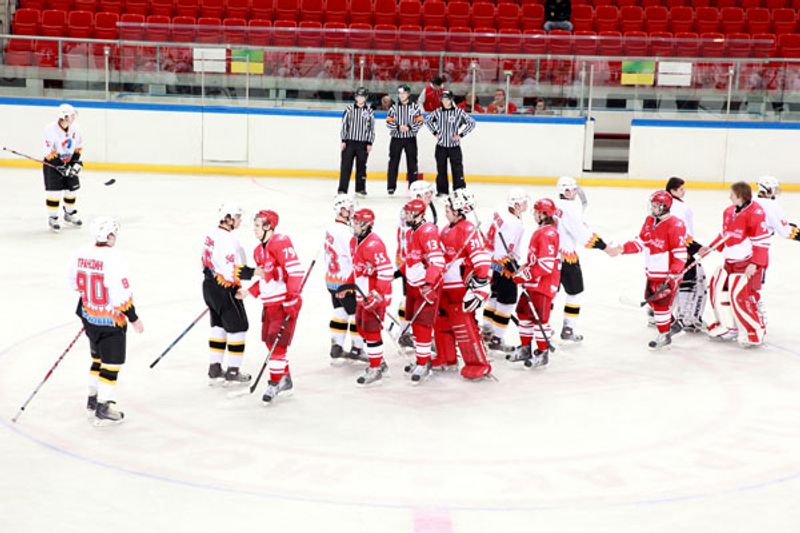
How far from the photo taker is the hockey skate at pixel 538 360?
748 centimetres

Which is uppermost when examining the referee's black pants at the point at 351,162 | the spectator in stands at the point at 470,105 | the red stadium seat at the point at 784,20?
the red stadium seat at the point at 784,20

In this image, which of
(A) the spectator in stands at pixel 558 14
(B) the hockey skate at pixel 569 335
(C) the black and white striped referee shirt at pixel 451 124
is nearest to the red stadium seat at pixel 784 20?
(A) the spectator in stands at pixel 558 14

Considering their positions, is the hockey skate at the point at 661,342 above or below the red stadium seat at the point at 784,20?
below

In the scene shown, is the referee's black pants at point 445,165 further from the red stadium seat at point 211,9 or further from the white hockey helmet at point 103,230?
the white hockey helmet at point 103,230

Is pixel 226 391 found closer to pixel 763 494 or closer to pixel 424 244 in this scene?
pixel 424 244

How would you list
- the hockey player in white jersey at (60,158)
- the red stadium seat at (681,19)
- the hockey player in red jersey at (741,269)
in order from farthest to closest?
the red stadium seat at (681,19)
the hockey player in white jersey at (60,158)
the hockey player in red jersey at (741,269)

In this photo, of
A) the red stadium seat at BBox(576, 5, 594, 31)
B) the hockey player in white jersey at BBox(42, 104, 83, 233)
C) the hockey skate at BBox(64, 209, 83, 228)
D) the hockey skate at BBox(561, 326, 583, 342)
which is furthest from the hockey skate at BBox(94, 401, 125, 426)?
the red stadium seat at BBox(576, 5, 594, 31)

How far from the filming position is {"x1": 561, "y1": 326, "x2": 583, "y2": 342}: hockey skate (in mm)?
8148

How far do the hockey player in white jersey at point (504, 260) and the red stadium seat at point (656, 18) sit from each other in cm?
1285

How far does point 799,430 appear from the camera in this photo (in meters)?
6.43

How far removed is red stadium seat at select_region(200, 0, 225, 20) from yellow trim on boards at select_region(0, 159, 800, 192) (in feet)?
12.4

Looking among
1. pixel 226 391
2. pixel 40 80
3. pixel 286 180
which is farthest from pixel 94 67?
pixel 226 391

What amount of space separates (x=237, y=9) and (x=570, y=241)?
1263 centimetres

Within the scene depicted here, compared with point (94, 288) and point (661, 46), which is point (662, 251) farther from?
point (661, 46)
